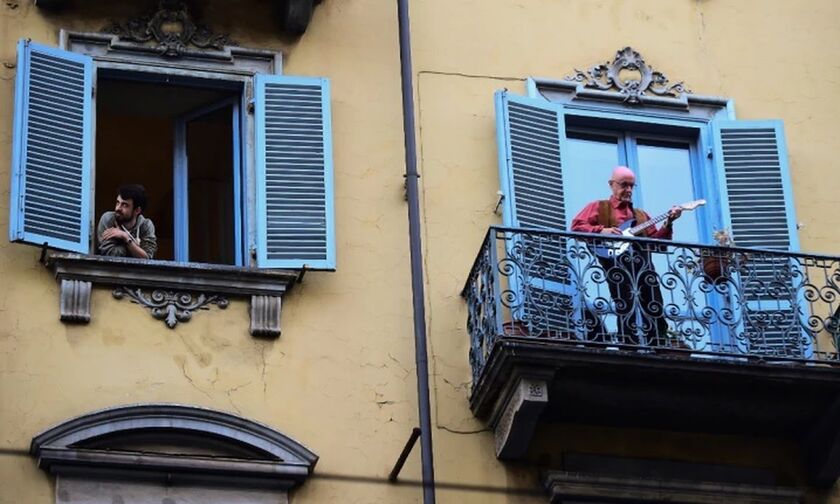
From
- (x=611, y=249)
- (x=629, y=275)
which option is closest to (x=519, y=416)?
(x=629, y=275)

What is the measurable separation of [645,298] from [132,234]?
137 inches

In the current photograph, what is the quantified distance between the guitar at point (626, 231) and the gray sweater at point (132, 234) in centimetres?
301

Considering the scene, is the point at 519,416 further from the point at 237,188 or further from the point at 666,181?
the point at 666,181

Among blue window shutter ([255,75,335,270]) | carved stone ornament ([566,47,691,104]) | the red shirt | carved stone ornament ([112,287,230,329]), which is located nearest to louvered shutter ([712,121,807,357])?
carved stone ornament ([566,47,691,104])

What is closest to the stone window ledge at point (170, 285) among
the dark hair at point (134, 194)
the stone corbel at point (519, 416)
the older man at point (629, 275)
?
the dark hair at point (134, 194)

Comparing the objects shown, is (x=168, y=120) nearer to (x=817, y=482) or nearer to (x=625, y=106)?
(x=625, y=106)

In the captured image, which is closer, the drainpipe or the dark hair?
the drainpipe

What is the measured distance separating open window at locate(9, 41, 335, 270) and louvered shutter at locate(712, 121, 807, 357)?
9.71 ft

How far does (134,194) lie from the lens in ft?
50.3

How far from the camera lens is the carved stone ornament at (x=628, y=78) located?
1694 cm

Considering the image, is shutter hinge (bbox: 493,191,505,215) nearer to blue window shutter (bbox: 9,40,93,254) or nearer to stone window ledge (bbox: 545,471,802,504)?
stone window ledge (bbox: 545,471,802,504)

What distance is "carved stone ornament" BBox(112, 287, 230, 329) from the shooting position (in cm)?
1513

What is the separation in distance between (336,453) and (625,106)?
3.70m

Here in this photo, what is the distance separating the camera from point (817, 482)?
613 inches
